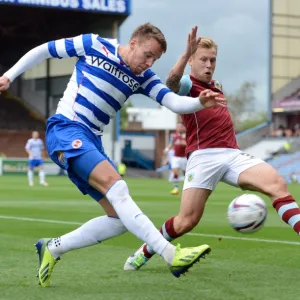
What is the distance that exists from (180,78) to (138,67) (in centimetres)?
107

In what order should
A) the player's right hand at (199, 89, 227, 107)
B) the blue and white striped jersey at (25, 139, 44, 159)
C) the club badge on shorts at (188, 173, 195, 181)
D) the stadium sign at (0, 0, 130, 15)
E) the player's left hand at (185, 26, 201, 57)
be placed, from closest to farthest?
the player's right hand at (199, 89, 227, 107) < the player's left hand at (185, 26, 201, 57) < the club badge on shorts at (188, 173, 195, 181) < the blue and white striped jersey at (25, 139, 44, 159) < the stadium sign at (0, 0, 130, 15)

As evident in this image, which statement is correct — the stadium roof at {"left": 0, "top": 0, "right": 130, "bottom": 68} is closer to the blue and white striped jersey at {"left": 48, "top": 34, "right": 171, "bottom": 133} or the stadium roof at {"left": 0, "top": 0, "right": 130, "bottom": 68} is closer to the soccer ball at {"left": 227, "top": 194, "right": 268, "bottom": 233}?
the soccer ball at {"left": 227, "top": 194, "right": 268, "bottom": 233}

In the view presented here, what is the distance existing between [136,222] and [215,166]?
1765mm

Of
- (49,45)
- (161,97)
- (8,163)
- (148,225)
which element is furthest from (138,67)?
(8,163)

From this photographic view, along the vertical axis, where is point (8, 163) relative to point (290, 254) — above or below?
below

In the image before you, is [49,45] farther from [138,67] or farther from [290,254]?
[290,254]

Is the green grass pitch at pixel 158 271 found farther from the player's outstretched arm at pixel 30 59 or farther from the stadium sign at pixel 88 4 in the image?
the stadium sign at pixel 88 4

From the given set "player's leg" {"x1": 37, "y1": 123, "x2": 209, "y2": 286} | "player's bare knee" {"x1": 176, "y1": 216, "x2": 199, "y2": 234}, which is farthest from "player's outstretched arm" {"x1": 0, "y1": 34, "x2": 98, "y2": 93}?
"player's bare knee" {"x1": 176, "y1": 216, "x2": 199, "y2": 234}

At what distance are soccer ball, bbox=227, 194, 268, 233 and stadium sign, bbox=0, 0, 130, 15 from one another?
41363mm

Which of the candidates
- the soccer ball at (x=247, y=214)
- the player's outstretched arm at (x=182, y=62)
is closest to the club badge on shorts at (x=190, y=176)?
the soccer ball at (x=247, y=214)

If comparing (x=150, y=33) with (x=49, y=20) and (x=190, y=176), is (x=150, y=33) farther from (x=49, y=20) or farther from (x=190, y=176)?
(x=49, y=20)

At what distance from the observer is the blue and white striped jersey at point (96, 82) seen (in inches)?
236

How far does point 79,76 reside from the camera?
6074 mm

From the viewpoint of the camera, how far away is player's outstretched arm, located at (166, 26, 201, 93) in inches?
259
